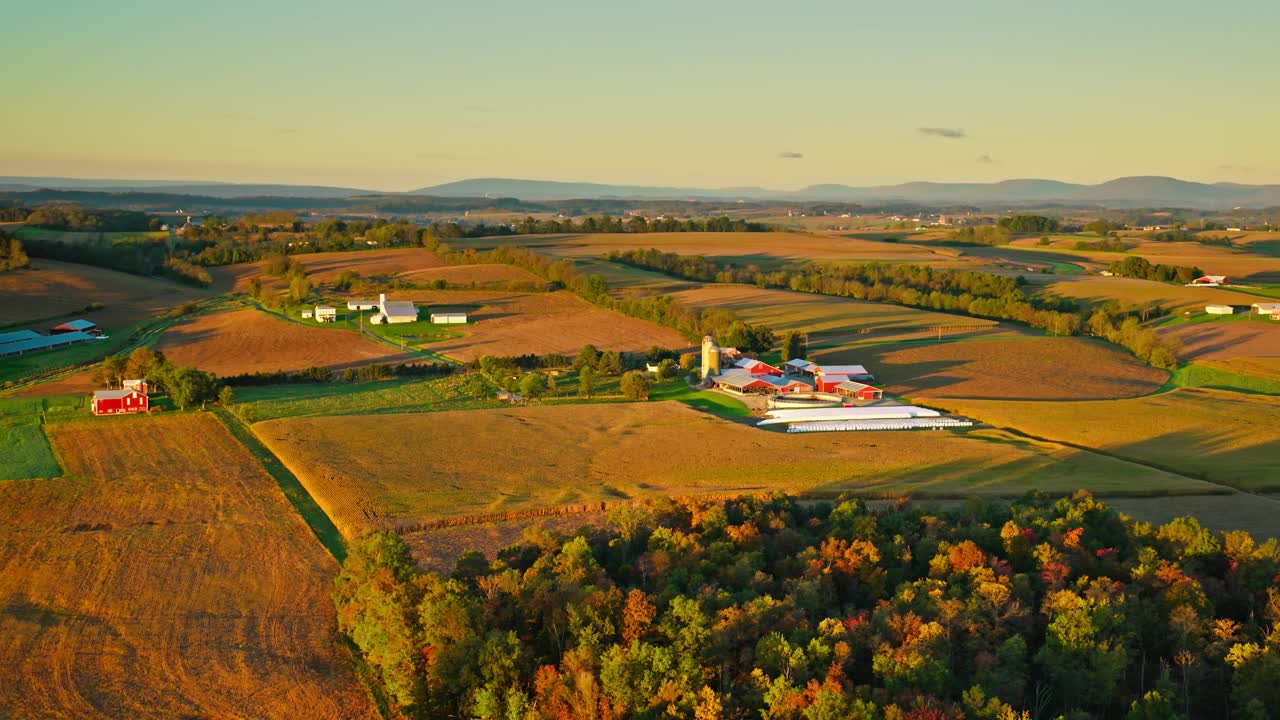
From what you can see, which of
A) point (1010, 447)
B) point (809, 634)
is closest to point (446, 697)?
point (809, 634)

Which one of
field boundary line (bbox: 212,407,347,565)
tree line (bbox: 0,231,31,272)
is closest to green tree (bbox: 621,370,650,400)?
field boundary line (bbox: 212,407,347,565)

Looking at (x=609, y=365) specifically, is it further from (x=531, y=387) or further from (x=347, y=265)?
(x=347, y=265)

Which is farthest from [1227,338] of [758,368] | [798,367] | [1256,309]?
[758,368]

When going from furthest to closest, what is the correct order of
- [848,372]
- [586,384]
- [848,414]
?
[848,372]
[586,384]
[848,414]

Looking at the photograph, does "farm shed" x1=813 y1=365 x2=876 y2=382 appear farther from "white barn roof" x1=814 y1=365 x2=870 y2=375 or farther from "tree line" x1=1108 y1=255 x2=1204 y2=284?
"tree line" x1=1108 y1=255 x2=1204 y2=284

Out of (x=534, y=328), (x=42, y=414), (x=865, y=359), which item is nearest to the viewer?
(x=42, y=414)

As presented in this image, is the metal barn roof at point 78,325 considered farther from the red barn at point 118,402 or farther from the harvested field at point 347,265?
the red barn at point 118,402

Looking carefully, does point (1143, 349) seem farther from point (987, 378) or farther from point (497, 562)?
point (497, 562)
